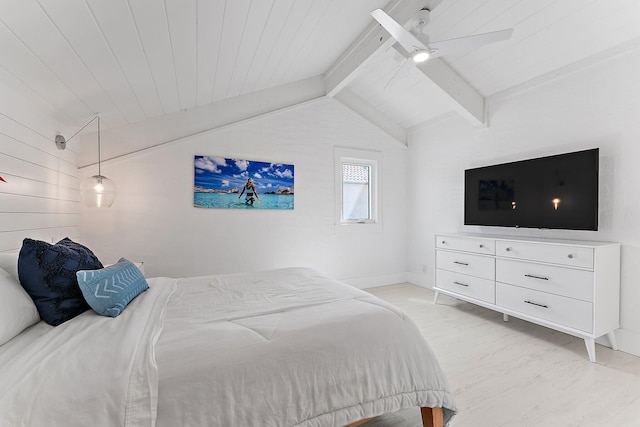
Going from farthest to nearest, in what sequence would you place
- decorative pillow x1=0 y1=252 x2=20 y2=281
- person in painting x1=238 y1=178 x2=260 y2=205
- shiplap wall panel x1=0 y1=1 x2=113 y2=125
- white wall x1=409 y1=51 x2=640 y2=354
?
1. person in painting x1=238 y1=178 x2=260 y2=205
2. white wall x1=409 y1=51 x2=640 y2=354
3. decorative pillow x1=0 y1=252 x2=20 y2=281
4. shiplap wall panel x1=0 y1=1 x2=113 y2=125

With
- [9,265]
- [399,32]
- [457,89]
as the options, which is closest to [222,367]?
[9,265]

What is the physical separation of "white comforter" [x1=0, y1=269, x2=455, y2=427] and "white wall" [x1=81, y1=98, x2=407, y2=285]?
5.87ft

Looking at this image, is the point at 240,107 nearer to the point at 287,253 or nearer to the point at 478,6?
the point at 287,253

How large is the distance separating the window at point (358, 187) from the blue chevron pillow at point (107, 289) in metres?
3.03

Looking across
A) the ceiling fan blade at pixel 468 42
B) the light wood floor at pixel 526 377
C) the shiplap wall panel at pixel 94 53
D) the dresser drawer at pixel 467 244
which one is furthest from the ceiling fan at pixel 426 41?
the light wood floor at pixel 526 377

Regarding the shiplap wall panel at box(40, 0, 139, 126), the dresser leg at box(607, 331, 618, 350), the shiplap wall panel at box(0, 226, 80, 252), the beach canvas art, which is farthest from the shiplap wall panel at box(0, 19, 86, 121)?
the dresser leg at box(607, 331, 618, 350)

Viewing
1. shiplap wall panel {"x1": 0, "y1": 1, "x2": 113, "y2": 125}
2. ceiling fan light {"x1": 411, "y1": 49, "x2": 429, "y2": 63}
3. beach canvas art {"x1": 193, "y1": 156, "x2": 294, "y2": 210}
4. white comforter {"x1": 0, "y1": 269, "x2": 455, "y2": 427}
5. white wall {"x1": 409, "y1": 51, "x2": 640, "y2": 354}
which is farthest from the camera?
beach canvas art {"x1": 193, "y1": 156, "x2": 294, "y2": 210}

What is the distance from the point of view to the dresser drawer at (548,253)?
7.65 feet

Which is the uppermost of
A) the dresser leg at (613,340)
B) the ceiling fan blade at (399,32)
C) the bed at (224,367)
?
the ceiling fan blade at (399,32)

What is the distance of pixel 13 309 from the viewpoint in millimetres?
1204

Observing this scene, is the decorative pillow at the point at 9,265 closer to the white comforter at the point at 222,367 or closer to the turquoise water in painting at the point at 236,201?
the white comforter at the point at 222,367

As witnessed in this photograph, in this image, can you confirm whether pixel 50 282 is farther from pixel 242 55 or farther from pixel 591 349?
pixel 591 349

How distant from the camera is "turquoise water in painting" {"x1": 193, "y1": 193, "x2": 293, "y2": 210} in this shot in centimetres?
348

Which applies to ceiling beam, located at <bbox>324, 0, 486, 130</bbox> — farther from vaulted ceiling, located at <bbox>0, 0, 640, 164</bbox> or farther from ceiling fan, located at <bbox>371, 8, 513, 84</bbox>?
ceiling fan, located at <bbox>371, 8, 513, 84</bbox>
